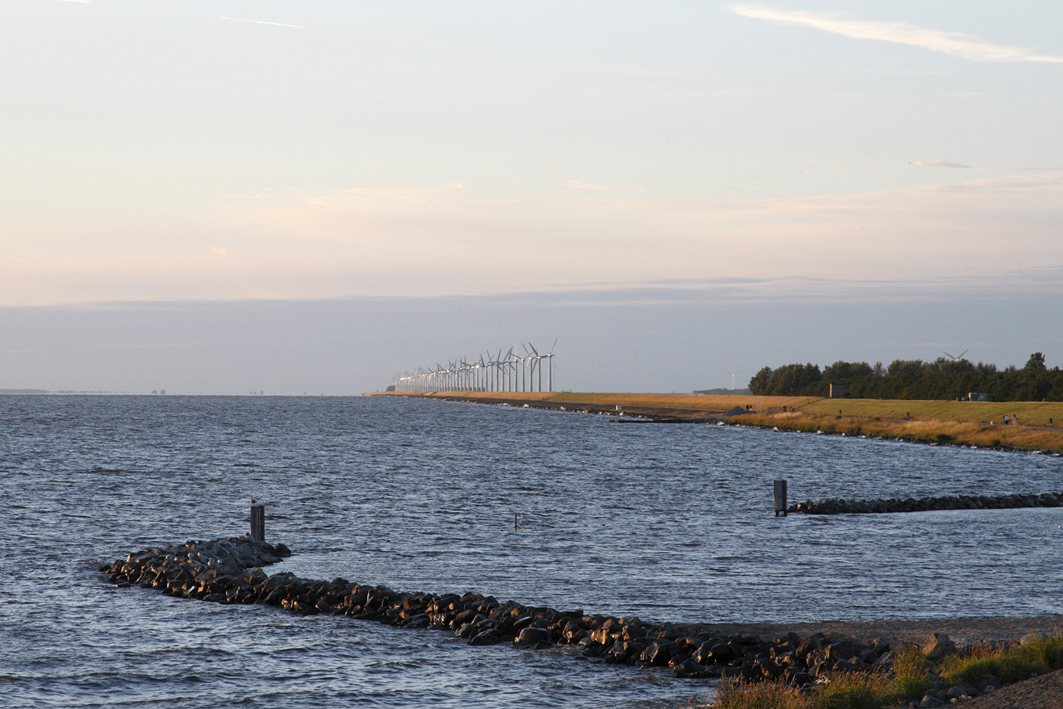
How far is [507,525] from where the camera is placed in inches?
1704

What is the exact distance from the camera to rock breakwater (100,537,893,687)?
1839 cm

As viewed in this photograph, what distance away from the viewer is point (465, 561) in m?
33.4

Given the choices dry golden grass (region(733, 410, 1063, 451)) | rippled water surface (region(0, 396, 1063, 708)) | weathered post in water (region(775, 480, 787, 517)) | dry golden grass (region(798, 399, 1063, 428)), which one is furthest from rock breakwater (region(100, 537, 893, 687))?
dry golden grass (region(798, 399, 1063, 428))

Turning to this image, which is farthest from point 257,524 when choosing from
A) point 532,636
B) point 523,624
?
point 532,636

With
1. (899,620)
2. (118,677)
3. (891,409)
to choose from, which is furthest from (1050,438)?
(118,677)

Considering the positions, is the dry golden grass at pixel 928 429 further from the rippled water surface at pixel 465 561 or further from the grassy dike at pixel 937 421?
the rippled water surface at pixel 465 561

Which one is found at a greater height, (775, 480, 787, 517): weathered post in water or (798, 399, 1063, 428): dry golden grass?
(798, 399, 1063, 428): dry golden grass

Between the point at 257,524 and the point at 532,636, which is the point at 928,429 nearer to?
the point at 257,524

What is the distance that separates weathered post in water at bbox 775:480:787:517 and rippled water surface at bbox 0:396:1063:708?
735 millimetres

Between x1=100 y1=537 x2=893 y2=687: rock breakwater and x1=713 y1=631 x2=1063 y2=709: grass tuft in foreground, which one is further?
x1=100 y1=537 x2=893 y2=687: rock breakwater

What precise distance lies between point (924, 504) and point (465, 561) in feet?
91.1

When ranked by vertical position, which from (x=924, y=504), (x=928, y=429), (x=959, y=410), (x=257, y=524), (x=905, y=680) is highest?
(x=959, y=410)

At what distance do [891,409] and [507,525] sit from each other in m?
117

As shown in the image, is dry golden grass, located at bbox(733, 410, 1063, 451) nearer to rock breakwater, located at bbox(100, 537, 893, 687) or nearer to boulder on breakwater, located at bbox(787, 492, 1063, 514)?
boulder on breakwater, located at bbox(787, 492, 1063, 514)
